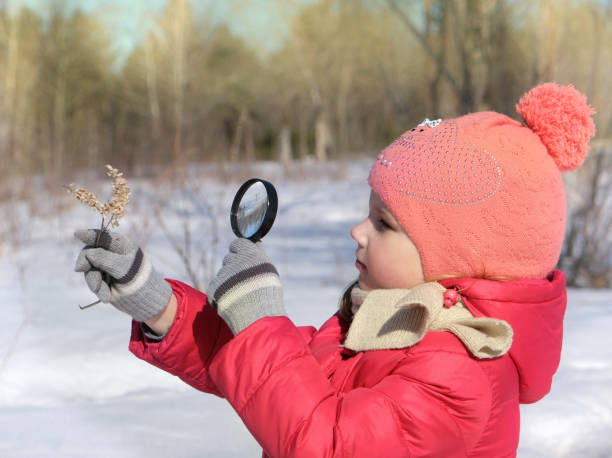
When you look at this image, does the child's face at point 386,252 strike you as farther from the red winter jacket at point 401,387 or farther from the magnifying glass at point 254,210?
the magnifying glass at point 254,210

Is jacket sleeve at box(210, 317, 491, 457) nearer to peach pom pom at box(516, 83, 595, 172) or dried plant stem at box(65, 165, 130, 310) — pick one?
dried plant stem at box(65, 165, 130, 310)

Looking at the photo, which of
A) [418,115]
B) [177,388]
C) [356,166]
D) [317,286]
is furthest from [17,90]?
[177,388]

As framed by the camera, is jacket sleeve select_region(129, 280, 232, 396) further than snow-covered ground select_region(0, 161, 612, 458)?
No

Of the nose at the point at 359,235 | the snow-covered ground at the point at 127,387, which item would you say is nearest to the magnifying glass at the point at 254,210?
the nose at the point at 359,235

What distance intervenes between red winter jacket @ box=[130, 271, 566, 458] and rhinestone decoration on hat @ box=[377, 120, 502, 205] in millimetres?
160

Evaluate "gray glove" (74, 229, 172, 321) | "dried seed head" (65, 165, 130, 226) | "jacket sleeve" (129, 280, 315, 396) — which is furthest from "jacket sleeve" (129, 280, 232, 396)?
"dried seed head" (65, 165, 130, 226)

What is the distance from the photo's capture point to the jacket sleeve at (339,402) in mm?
992

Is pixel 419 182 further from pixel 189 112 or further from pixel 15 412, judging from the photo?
pixel 189 112

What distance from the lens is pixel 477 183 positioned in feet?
3.79

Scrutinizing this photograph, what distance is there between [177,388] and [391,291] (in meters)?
1.64

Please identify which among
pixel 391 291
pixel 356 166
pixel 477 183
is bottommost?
pixel 356 166

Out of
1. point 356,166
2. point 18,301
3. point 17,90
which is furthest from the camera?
point 17,90

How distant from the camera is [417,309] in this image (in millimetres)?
1133

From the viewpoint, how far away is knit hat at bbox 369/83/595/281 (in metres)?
1.16
